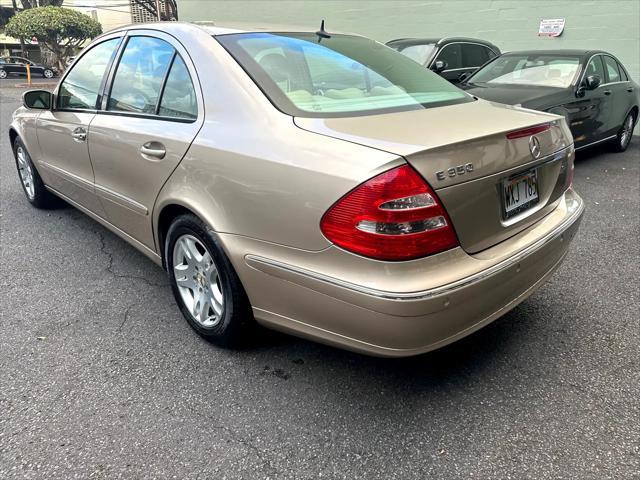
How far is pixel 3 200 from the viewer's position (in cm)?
526

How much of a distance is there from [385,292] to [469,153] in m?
0.64

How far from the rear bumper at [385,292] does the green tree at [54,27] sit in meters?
27.2

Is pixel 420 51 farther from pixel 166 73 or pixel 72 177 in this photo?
pixel 166 73

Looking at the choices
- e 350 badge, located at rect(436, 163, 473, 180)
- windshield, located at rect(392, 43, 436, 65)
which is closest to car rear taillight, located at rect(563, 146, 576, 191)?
e 350 badge, located at rect(436, 163, 473, 180)

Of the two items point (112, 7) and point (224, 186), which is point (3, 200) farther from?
point (112, 7)

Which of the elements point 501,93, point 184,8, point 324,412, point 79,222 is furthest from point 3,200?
point 184,8

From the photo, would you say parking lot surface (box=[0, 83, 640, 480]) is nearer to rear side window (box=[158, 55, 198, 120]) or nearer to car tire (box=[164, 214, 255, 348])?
car tire (box=[164, 214, 255, 348])

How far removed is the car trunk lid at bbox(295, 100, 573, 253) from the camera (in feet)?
6.33

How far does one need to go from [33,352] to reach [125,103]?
1.48 meters

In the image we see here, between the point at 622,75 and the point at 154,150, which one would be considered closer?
the point at 154,150

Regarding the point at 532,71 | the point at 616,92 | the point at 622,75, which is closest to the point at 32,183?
the point at 532,71

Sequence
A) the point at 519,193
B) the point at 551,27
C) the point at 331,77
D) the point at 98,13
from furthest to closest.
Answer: the point at 98,13, the point at 551,27, the point at 331,77, the point at 519,193

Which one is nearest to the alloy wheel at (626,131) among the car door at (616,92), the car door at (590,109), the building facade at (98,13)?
the car door at (616,92)

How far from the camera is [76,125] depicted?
347 cm
